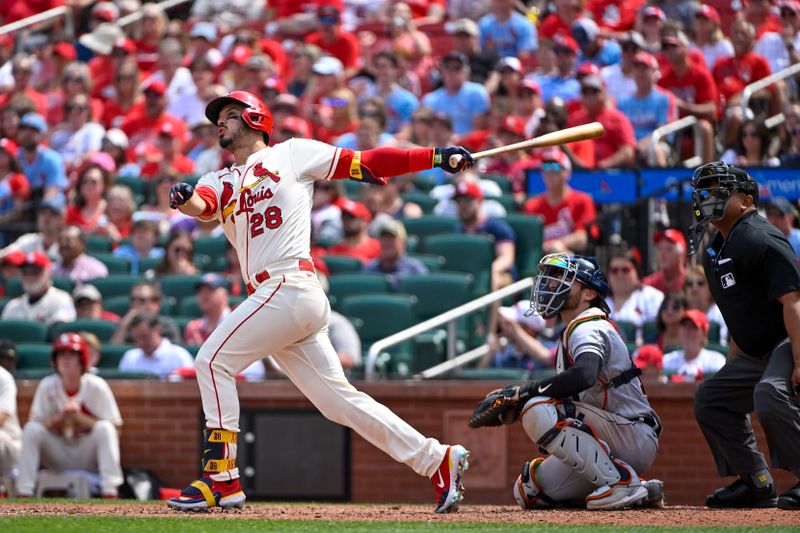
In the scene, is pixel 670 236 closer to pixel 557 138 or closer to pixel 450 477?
pixel 557 138

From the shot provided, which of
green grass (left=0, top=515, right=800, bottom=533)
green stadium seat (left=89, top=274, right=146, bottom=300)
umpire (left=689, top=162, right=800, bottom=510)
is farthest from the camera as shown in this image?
green stadium seat (left=89, top=274, right=146, bottom=300)

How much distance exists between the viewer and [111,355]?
35.6ft

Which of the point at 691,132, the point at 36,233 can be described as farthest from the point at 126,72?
the point at 691,132

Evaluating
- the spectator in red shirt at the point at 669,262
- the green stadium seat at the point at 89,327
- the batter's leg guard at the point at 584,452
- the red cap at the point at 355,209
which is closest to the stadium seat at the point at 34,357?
the green stadium seat at the point at 89,327

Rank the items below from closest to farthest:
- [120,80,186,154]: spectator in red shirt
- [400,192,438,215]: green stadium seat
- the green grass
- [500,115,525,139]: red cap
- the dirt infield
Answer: the green grass
the dirt infield
[500,115,525,139]: red cap
[400,192,438,215]: green stadium seat
[120,80,186,154]: spectator in red shirt

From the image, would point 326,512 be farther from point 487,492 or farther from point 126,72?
point 126,72

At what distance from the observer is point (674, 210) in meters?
11.1

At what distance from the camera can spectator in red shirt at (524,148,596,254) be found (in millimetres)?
11609

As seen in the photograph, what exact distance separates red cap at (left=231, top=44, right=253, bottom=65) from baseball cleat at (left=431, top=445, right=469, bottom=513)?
29.7ft

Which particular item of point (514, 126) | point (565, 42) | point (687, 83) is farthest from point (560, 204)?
point (565, 42)

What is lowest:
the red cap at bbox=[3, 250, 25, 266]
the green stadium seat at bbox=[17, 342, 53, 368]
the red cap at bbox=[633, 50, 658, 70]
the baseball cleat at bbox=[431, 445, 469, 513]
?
the baseball cleat at bbox=[431, 445, 469, 513]

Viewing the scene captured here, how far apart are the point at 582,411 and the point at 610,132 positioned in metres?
5.80

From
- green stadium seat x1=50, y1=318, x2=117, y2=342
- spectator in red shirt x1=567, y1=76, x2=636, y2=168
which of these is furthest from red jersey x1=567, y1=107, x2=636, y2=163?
green stadium seat x1=50, y1=318, x2=117, y2=342

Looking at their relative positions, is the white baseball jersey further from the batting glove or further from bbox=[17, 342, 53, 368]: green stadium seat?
bbox=[17, 342, 53, 368]: green stadium seat
